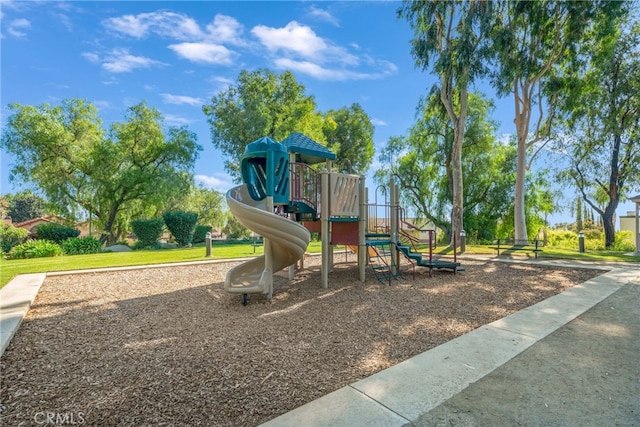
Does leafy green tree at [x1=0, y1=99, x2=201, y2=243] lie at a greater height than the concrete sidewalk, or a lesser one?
greater

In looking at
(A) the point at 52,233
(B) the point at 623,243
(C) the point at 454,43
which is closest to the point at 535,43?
(C) the point at 454,43

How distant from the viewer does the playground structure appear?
5.44m

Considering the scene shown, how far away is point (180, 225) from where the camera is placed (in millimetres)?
22000

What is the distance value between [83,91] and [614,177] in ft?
119

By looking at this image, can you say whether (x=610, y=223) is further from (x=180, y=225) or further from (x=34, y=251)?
(x=34, y=251)

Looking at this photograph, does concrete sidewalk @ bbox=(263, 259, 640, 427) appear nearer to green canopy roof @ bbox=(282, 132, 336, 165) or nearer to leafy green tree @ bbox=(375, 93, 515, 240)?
green canopy roof @ bbox=(282, 132, 336, 165)

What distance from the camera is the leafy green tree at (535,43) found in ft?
44.1

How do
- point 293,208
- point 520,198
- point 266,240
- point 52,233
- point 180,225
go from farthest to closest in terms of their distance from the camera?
1. point 180,225
2. point 52,233
3. point 520,198
4. point 293,208
5. point 266,240

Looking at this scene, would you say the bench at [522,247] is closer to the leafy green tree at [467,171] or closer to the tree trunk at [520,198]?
the tree trunk at [520,198]

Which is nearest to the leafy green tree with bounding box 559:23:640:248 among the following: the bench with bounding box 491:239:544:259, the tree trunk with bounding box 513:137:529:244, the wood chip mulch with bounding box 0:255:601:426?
the tree trunk with bounding box 513:137:529:244

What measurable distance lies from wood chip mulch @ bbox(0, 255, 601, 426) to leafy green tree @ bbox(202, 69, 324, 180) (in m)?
20.1

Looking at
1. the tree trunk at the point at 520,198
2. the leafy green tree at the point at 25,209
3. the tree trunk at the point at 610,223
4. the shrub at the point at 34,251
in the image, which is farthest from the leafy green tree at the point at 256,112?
the leafy green tree at the point at 25,209

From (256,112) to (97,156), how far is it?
12259 millimetres

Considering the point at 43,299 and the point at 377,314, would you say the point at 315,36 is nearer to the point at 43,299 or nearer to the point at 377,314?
the point at 377,314
